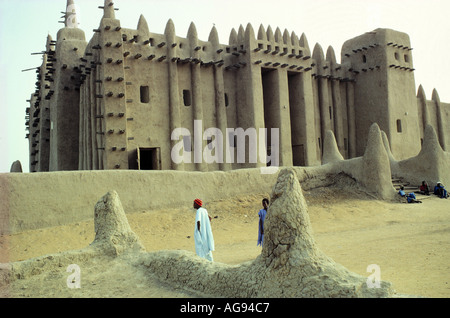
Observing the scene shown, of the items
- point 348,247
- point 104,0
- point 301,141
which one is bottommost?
point 348,247

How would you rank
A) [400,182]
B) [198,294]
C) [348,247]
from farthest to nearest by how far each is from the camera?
[400,182], [348,247], [198,294]

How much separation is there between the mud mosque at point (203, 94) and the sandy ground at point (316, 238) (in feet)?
17.7

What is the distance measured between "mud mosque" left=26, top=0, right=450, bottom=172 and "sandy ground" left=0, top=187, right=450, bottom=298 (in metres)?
5.39

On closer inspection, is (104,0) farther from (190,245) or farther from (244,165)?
(190,245)

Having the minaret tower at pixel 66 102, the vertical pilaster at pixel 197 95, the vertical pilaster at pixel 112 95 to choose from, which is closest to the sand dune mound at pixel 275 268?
the vertical pilaster at pixel 112 95

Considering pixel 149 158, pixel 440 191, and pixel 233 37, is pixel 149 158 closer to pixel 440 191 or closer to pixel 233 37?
pixel 233 37

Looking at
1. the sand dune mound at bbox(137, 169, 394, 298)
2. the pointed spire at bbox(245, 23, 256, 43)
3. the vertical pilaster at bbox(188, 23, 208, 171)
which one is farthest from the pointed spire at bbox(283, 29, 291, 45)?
the sand dune mound at bbox(137, 169, 394, 298)

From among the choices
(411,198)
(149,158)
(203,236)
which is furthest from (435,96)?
(203,236)

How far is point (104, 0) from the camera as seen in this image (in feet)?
54.4

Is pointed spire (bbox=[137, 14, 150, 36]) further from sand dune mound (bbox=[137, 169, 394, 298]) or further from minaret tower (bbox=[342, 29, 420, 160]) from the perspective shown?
sand dune mound (bbox=[137, 169, 394, 298])

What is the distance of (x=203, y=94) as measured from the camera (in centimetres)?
1909

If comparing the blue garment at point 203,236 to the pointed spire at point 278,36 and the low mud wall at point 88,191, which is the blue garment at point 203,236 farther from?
the pointed spire at point 278,36

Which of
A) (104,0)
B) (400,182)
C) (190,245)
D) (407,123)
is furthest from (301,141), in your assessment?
(190,245)
